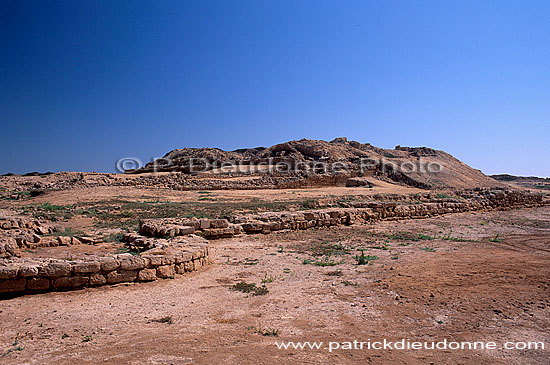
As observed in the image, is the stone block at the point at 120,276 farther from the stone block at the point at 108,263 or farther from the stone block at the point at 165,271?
the stone block at the point at 165,271

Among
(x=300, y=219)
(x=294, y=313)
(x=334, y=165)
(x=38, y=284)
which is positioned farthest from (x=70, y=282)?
(x=334, y=165)

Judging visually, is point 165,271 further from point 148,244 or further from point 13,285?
point 13,285

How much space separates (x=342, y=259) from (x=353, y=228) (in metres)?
4.93

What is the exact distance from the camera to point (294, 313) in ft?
14.3

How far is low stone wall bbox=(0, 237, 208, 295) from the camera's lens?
194 inches

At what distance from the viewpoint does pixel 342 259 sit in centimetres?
741

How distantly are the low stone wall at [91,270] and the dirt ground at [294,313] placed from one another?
0.17 metres

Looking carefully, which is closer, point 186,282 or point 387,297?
point 387,297

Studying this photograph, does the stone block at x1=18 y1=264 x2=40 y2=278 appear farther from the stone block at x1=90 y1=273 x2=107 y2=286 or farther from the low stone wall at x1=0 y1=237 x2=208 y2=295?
the stone block at x1=90 y1=273 x2=107 y2=286

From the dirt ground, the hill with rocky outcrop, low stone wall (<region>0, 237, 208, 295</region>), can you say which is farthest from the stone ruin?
the hill with rocky outcrop

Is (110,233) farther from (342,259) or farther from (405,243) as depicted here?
(405,243)

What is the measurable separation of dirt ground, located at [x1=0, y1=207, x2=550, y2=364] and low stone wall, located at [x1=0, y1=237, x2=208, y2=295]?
17 cm

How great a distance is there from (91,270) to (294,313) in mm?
3392

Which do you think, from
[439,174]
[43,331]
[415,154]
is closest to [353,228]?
[43,331]
